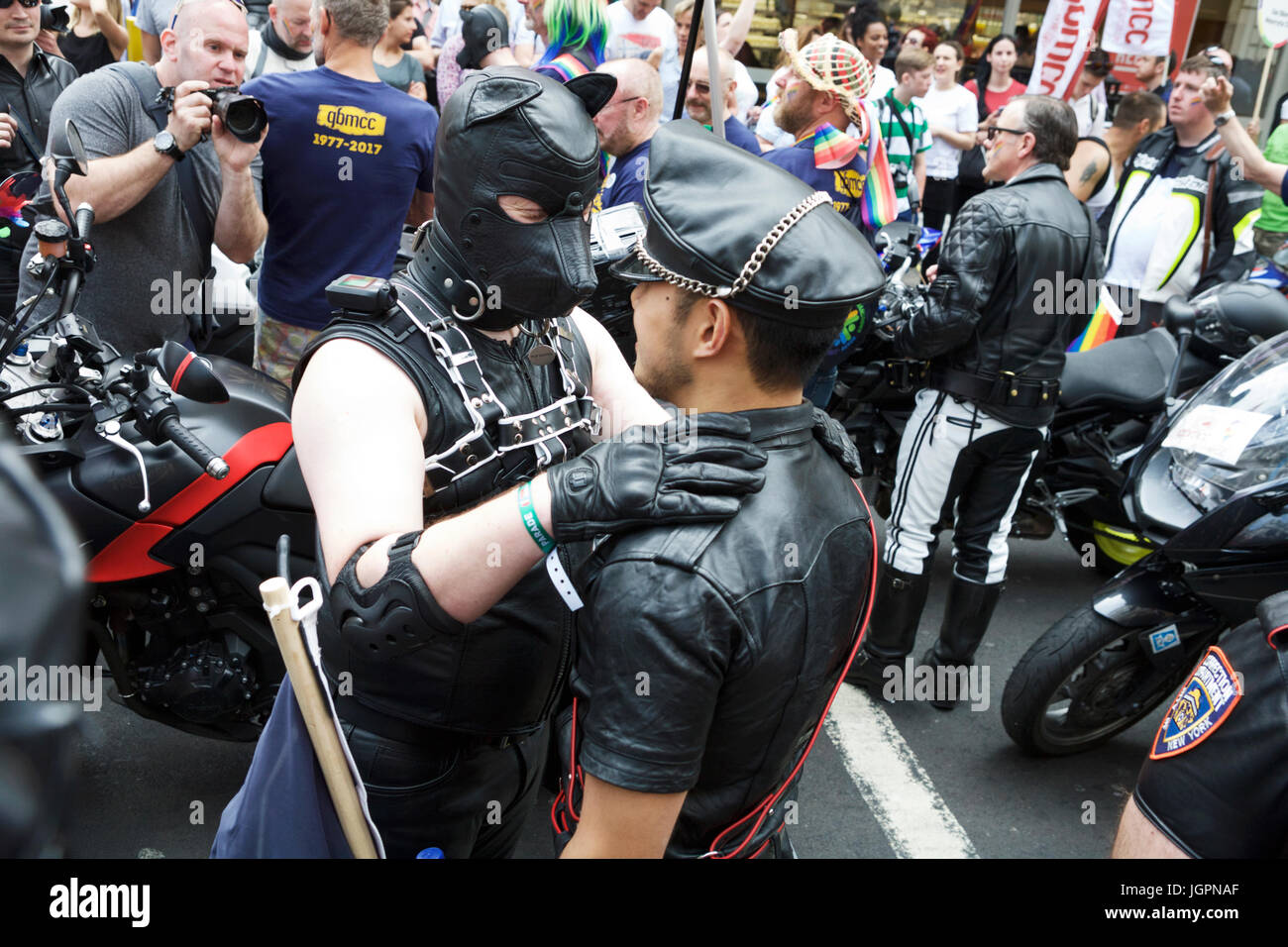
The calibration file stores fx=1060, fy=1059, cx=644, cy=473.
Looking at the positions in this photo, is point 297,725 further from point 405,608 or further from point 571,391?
point 571,391

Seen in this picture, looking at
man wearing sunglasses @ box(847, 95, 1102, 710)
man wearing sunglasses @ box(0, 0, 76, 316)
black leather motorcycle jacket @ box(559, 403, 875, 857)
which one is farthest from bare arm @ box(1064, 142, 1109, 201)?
black leather motorcycle jacket @ box(559, 403, 875, 857)

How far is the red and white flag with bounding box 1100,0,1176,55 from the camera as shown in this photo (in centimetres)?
844

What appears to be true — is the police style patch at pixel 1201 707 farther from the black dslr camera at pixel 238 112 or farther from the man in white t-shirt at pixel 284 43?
the man in white t-shirt at pixel 284 43

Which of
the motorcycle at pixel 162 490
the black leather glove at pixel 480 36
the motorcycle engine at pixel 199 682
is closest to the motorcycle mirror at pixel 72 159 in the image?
the motorcycle at pixel 162 490

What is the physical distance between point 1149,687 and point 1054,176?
1828 millimetres

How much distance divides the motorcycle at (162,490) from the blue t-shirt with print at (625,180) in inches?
68.5

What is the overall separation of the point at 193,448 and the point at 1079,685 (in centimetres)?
279

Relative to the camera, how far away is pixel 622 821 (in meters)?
1.43

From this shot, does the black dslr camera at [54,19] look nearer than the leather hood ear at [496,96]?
No

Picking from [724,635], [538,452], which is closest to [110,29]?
[538,452]

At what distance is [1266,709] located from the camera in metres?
1.37

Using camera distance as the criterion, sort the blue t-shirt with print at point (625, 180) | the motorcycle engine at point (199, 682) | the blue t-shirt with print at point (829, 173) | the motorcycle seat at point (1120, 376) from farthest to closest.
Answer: the blue t-shirt with print at point (829, 173) → the motorcycle seat at point (1120, 376) → the blue t-shirt with print at point (625, 180) → the motorcycle engine at point (199, 682)

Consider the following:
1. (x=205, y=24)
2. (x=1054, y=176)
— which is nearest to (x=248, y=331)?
(x=205, y=24)

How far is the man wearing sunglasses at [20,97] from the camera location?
4156 mm
